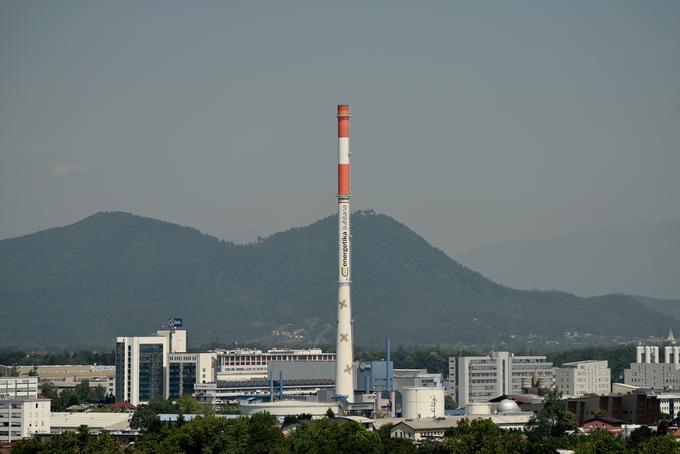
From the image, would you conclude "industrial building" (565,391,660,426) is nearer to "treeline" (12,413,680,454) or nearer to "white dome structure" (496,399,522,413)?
"white dome structure" (496,399,522,413)

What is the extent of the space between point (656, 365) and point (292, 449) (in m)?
99.7

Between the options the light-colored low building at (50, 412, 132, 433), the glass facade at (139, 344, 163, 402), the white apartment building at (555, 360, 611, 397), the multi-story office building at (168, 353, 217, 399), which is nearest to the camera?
the light-colored low building at (50, 412, 132, 433)

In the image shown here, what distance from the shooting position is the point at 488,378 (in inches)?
6900

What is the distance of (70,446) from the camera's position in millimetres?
82500

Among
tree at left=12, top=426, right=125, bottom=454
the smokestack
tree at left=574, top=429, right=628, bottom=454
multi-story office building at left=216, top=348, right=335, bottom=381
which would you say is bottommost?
tree at left=574, top=429, right=628, bottom=454

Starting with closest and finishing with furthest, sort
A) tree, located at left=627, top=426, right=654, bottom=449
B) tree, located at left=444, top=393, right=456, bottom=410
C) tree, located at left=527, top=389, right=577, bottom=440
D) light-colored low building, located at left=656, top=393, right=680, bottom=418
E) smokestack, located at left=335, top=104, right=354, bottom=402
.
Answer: tree, located at left=627, top=426, right=654, bottom=449
tree, located at left=527, top=389, right=577, bottom=440
smokestack, located at left=335, top=104, right=354, bottom=402
light-colored low building, located at left=656, top=393, right=680, bottom=418
tree, located at left=444, top=393, right=456, bottom=410

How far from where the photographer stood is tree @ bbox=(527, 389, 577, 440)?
110 metres

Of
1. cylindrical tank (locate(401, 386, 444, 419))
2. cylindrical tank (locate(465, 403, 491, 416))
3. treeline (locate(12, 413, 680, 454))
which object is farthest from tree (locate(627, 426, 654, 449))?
cylindrical tank (locate(401, 386, 444, 419))

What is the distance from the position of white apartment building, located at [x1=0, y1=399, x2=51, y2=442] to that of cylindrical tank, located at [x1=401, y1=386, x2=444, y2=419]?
81.9ft

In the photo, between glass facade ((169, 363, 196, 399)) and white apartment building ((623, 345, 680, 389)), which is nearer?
glass facade ((169, 363, 196, 399))

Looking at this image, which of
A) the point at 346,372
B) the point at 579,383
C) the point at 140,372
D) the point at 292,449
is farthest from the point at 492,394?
the point at 292,449

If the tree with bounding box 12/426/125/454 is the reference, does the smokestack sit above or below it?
above

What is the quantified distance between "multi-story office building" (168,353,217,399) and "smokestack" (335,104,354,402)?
40.8 metres

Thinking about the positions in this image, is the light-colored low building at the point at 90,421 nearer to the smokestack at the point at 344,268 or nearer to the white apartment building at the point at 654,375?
the smokestack at the point at 344,268
